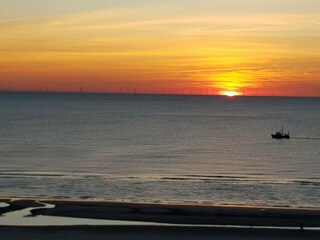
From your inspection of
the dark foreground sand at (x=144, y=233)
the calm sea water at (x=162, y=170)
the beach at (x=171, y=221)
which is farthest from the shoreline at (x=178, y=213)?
the calm sea water at (x=162, y=170)

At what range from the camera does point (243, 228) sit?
28500 mm

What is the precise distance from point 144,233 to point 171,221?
10.4ft

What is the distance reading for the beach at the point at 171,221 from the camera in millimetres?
26875

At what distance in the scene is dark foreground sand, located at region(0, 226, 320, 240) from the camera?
26.2m

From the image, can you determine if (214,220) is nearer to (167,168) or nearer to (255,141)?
(167,168)

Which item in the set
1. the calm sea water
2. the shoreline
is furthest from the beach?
the calm sea water

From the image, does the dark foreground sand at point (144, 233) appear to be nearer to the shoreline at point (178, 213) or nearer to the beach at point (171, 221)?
the beach at point (171, 221)

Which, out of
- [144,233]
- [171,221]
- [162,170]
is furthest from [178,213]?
[162,170]

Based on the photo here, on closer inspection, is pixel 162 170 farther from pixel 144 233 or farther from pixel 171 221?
pixel 144 233

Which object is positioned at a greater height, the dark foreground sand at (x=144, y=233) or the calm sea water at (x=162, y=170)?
the calm sea water at (x=162, y=170)

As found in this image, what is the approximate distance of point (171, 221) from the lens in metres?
30.1

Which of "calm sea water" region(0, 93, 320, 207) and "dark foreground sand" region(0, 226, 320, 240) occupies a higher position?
"calm sea water" region(0, 93, 320, 207)

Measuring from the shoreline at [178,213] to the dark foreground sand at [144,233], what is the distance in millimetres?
1420

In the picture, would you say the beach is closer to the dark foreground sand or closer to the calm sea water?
the dark foreground sand
